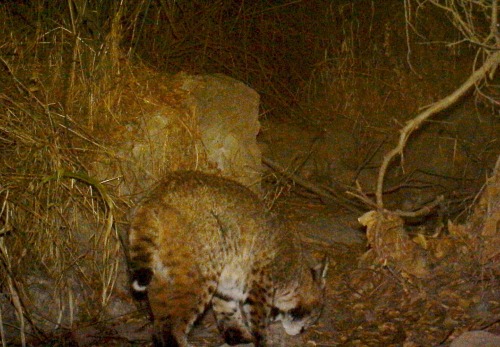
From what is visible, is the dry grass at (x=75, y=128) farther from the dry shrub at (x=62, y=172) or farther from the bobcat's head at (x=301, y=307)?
the bobcat's head at (x=301, y=307)

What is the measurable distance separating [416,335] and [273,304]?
107cm

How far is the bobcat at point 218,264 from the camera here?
4.55 meters

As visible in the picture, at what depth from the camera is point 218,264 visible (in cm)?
482

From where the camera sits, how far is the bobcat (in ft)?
14.9

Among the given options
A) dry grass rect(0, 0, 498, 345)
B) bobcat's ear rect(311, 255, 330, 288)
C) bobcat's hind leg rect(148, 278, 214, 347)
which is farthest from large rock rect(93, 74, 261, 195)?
bobcat's ear rect(311, 255, 330, 288)

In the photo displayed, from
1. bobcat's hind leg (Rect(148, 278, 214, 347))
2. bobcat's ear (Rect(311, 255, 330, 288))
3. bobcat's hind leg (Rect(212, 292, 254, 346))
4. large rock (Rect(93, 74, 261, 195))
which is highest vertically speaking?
large rock (Rect(93, 74, 261, 195))

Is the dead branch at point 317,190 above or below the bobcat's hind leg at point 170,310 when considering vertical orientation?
below

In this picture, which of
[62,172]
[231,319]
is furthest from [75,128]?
[231,319]

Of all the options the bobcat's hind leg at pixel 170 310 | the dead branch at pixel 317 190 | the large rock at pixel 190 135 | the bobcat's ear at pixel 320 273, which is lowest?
the dead branch at pixel 317 190

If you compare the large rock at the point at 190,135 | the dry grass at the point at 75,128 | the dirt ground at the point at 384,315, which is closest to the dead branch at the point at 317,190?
the dry grass at the point at 75,128

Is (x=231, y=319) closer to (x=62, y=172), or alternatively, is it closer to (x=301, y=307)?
(x=301, y=307)

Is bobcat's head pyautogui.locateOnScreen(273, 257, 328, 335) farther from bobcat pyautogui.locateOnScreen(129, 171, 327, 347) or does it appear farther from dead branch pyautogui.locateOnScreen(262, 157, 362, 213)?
dead branch pyautogui.locateOnScreen(262, 157, 362, 213)

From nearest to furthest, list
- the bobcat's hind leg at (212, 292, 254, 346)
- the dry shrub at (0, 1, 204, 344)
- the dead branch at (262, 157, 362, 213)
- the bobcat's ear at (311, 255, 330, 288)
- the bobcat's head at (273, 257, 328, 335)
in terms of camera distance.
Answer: the dry shrub at (0, 1, 204, 344)
the bobcat's hind leg at (212, 292, 254, 346)
the bobcat's head at (273, 257, 328, 335)
the bobcat's ear at (311, 255, 330, 288)
the dead branch at (262, 157, 362, 213)

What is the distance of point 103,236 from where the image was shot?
5340mm
